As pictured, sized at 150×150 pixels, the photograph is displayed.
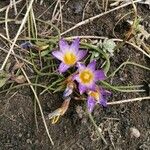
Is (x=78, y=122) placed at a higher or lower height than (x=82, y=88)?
lower

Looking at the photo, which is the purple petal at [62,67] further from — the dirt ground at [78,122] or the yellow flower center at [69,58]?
the dirt ground at [78,122]

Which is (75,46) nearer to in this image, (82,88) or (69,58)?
(69,58)

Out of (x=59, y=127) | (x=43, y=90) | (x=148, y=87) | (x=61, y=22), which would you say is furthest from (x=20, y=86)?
(x=148, y=87)

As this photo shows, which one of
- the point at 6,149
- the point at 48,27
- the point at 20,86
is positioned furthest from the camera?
the point at 48,27

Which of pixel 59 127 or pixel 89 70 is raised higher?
pixel 89 70

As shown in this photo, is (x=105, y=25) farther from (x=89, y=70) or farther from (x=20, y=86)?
(x=20, y=86)

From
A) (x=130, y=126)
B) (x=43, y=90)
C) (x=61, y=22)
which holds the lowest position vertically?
(x=130, y=126)

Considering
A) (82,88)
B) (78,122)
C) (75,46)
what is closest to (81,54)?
(75,46)
